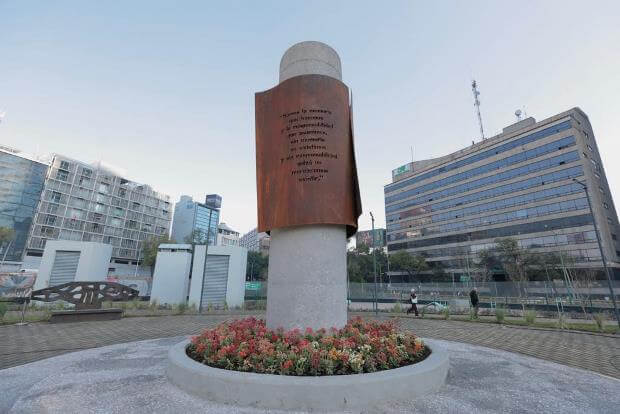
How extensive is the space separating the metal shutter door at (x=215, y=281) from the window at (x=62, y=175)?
6700 cm

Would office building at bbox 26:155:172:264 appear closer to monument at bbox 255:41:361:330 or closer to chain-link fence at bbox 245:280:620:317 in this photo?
chain-link fence at bbox 245:280:620:317

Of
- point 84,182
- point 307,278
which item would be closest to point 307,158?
point 307,278

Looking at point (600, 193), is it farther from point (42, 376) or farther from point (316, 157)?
point (42, 376)

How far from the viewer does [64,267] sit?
27.6 metres

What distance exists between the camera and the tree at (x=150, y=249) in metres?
76.6

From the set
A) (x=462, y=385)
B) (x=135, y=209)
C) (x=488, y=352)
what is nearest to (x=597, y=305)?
(x=488, y=352)

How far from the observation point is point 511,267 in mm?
53656

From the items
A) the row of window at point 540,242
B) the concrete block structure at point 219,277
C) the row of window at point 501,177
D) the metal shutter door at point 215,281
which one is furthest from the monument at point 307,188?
the row of window at point 501,177

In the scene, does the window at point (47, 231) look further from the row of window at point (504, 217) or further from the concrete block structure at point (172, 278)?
the row of window at point (504, 217)

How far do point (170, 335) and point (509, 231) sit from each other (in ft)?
227

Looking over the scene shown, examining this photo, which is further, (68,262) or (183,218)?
(183,218)

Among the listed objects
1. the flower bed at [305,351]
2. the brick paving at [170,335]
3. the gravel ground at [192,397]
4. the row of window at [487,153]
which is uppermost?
the row of window at [487,153]

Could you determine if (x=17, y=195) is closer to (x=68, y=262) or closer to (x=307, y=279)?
(x=68, y=262)

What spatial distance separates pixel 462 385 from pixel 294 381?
326 cm
